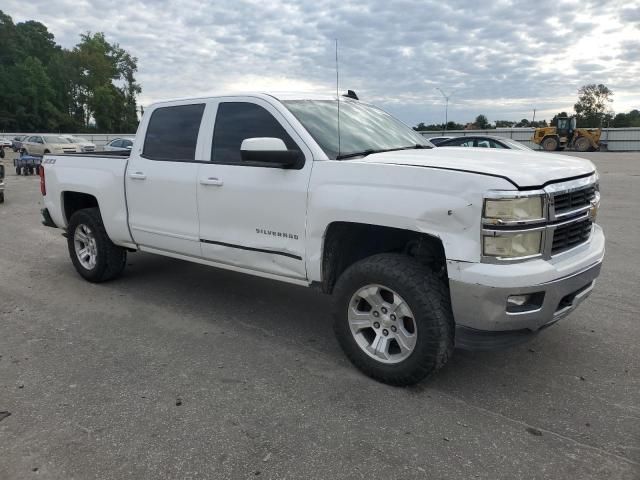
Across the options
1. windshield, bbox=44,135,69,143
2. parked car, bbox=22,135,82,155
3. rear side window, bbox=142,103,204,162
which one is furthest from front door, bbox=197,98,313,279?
windshield, bbox=44,135,69,143

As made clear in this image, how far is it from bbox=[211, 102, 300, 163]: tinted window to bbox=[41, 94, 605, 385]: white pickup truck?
0.01 meters

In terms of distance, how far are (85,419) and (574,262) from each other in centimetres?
315

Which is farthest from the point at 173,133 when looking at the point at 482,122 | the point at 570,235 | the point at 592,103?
the point at 592,103

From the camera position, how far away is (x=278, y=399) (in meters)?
3.40

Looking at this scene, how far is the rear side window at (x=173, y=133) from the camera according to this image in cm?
477

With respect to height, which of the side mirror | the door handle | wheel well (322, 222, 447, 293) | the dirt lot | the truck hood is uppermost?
the side mirror

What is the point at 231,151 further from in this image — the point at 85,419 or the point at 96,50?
the point at 96,50

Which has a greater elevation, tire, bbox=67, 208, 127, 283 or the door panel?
the door panel

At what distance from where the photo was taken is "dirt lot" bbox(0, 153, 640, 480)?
9.05ft

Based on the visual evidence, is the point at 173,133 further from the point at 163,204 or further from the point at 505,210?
the point at 505,210

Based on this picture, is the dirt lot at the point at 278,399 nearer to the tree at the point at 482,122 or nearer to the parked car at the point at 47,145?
the parked car at the point at 47,145

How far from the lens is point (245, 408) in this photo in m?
3.29

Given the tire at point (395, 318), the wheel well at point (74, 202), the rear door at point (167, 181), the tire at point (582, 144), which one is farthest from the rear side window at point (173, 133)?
the tire at point (582, 144)

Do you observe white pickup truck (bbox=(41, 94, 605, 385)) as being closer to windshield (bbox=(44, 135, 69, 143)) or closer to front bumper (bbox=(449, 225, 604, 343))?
front bumper (bbox=(449, 225, 604, 343))
